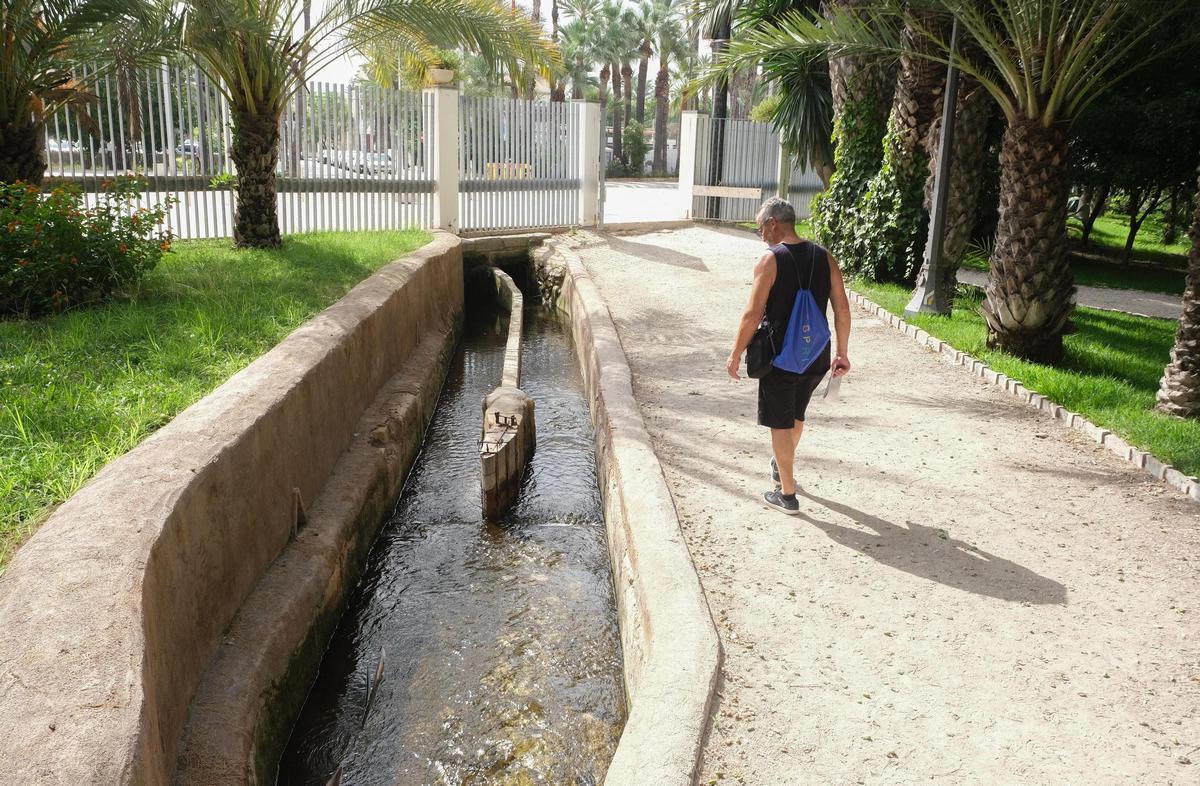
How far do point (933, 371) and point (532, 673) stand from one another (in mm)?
4828

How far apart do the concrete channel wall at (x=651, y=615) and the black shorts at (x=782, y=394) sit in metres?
0.66

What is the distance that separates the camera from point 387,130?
13.7 metres

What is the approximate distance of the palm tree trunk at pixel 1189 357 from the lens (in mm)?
6410

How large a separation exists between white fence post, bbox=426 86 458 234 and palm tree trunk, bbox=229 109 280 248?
4.01 meters

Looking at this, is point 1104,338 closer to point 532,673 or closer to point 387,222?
point 532,673

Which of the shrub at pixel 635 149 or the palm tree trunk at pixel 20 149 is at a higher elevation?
the shrub at pixel 635 149

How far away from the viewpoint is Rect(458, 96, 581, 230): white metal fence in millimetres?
14773

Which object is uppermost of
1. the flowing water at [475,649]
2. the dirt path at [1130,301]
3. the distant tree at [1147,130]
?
the distant tree at [1147,130]

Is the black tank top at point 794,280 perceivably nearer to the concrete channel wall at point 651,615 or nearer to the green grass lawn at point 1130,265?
the concrete channel wall at point 651,615

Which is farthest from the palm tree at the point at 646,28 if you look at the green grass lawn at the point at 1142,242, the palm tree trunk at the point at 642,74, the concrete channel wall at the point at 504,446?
the concrete channel wall at the point at 504,446

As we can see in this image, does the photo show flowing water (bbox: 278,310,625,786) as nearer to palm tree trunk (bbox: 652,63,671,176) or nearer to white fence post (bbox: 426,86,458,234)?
white fence post (bbox: 426,86,458,234)

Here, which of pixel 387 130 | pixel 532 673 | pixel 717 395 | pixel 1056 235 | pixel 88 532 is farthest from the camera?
pixel 387 130

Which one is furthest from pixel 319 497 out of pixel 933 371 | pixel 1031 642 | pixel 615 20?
pixel 615 20

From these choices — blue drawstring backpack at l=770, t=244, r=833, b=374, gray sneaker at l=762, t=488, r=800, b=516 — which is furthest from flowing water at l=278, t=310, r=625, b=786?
blue drawstring backpack at l=770, t=244, r=833, b=374
